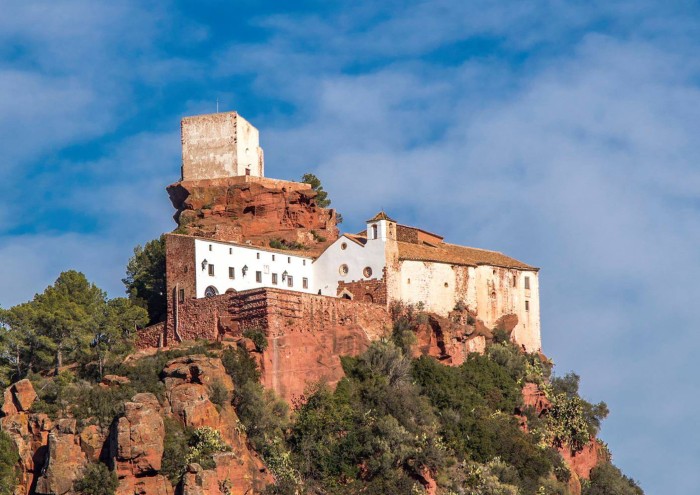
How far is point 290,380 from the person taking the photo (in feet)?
261

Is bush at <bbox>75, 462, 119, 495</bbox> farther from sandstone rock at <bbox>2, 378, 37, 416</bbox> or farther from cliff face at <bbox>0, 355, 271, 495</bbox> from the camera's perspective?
sandstone rock at <bbox>2, 378, 37, 416</bbox>

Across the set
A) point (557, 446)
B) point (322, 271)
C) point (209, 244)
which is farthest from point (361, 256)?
point (557, 446)

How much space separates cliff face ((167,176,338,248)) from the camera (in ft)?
301

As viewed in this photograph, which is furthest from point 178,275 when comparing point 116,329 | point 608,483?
point 608,483

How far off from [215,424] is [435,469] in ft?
34.6

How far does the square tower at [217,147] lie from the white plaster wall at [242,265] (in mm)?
8360

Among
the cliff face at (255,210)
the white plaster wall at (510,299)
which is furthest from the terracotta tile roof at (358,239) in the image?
the white plaster wall at (510,299)

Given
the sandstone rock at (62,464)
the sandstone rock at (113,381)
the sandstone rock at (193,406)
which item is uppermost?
the sandstone rock at (113,381)

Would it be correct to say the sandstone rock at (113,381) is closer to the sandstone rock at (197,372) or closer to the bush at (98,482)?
the sandstone rock at (197,372)

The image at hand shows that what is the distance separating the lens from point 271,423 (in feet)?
251

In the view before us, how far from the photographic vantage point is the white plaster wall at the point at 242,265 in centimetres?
8431

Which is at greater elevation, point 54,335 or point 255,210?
point 255,210

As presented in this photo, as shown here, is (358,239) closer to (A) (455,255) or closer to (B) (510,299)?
(A) (455,255)

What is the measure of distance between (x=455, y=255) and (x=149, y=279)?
52.8 ft
